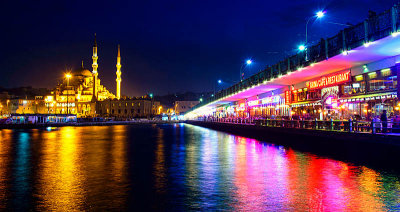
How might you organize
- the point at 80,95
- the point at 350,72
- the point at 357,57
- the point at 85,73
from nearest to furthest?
the point at 357,57 < the point at 350,72 < the point at 80,95 < the point at 85,73

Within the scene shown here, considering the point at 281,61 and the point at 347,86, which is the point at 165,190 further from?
the point at 281,61

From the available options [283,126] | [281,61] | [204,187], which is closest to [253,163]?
[204,187]

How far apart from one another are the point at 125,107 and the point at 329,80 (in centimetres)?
14280

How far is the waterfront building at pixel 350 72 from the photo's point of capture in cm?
1986

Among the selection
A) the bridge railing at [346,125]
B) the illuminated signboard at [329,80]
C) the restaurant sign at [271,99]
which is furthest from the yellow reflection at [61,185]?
the restaurant sign at [271,99]

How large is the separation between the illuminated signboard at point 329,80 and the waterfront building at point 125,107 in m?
133

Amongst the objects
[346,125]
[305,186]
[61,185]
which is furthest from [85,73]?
[305,186]

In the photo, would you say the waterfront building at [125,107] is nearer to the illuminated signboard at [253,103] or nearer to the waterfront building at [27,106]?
the waterfront building at [27,106]

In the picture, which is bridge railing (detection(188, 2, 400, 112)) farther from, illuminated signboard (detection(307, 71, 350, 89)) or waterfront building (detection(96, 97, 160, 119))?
waterfront building (detection(96, 97, 160, 119))

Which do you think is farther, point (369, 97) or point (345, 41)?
point (369, 97)

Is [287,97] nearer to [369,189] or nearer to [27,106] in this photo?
[369,189]

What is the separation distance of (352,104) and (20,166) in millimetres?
24136

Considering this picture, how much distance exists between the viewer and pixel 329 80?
1250 inches

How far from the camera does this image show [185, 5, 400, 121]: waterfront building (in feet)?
65.2
